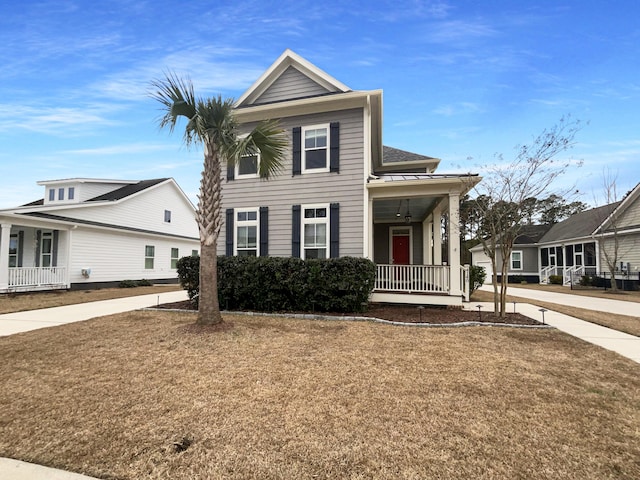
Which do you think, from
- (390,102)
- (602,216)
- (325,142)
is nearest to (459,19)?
(390,102)

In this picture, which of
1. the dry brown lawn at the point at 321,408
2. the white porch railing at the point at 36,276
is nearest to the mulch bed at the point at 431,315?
the dry brown lawn at the point at 321,408

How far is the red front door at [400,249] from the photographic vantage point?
13602 mm

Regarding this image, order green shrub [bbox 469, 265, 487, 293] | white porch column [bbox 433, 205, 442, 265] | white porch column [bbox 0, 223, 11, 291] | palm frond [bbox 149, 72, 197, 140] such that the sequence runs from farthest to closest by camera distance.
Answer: white porch column [bbox 0, 223, 11, 291] < green shrub [bbox 469, 265, 487, 293] < white porch column [bbox 433, 205, 442, 265] < palm frond [bbox 149, 72, 197, 140]

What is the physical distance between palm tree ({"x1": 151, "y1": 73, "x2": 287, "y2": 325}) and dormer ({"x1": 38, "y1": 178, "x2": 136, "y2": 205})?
1749 cm

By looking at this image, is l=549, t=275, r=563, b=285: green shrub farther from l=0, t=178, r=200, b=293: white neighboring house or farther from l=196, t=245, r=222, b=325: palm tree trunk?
l=0, t=178, r=200, b=293: white neighboring house

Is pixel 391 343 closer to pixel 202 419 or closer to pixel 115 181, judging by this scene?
pixel 202 419

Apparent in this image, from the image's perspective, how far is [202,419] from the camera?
3.00 meters

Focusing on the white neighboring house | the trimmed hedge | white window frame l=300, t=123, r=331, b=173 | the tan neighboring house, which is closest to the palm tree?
the trimmed hedge

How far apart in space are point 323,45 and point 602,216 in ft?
69.7

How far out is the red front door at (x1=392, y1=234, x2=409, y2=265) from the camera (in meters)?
13.6

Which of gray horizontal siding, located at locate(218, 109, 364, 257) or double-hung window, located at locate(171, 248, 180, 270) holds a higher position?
gray horizontal siding, located at locate(218, 109, 364, 257)

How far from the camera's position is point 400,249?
45.4 ft

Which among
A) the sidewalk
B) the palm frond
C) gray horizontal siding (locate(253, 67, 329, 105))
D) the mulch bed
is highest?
gray horizontal siding (locate(253, 67, 329, 105))

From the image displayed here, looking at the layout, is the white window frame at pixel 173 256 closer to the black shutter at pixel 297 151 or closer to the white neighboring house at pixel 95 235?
the white neighboring house at pixel 95 235
